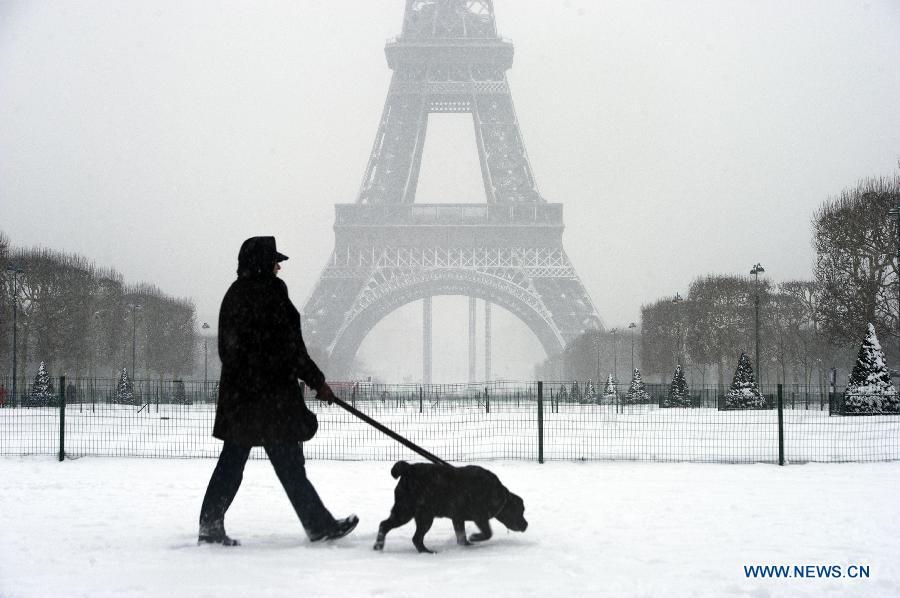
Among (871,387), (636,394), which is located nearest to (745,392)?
(871,387)

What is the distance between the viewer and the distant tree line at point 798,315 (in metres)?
30.5

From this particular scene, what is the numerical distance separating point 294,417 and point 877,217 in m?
29.8

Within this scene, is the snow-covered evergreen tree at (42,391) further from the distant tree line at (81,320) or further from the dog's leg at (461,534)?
the dog's leg at (461,534)

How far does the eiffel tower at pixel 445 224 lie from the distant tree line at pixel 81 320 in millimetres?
12156

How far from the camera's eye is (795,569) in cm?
515

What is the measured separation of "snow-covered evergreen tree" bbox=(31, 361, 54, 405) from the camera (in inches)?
1099

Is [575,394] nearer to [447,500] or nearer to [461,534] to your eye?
[461,534]

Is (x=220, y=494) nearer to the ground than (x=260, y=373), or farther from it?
nearer to the ground

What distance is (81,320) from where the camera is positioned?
130 ft

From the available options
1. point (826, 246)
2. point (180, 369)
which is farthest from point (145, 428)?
point (180, 369)

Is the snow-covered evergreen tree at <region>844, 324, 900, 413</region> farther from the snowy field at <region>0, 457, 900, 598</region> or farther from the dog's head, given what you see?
the dog's head

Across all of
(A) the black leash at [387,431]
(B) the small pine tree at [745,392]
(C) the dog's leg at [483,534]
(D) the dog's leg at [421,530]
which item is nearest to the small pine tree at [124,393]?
(B) the small pine tree at [745,392]

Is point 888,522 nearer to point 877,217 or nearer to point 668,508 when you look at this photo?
point 668,508

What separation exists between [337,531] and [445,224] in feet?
202
